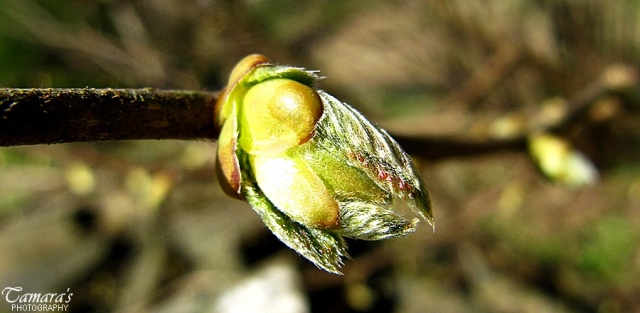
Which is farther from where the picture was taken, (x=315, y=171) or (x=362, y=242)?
(x=362, y=242)

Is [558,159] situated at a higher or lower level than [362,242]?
lower

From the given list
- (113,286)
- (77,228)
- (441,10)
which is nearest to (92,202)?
(77,228)

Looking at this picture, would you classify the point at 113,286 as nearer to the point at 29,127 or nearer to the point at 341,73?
the point at 341,73

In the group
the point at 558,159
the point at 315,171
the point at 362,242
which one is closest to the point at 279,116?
the point at 315,171

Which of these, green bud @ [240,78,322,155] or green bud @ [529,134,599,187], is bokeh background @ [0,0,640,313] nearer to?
green bud @ [529,134,599,187]

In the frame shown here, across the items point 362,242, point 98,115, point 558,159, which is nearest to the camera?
point 98,115

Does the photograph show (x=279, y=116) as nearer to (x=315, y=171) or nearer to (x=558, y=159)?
(x=315, y=171)

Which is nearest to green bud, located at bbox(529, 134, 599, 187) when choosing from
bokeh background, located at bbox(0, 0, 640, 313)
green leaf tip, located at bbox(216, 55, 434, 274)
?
green leaf tip, located at bbox(216, 55, 434, 274)
